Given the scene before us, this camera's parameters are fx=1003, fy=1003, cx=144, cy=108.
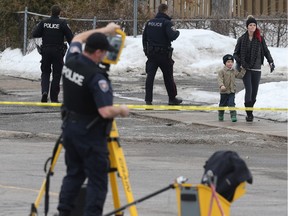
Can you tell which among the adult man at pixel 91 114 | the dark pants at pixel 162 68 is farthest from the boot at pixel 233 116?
the adult man at pixel 91 114

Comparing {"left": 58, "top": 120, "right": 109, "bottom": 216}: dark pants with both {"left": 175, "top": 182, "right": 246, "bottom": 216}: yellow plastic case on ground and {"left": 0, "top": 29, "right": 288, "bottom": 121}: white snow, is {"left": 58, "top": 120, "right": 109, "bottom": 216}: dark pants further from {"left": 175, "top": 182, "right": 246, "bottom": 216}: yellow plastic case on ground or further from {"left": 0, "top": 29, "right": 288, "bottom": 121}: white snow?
{"left": 0, "top": 29, "right": 288, "bottom": 121}: white snow

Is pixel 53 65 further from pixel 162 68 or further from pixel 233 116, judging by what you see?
pixel 233 116

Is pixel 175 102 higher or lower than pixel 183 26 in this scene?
lower

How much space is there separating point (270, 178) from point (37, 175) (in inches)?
106

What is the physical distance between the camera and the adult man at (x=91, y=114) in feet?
25.5

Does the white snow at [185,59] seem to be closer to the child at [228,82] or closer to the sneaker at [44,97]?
the sneaker at [44,97]

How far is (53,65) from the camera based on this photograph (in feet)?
60.4

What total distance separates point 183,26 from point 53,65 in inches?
555

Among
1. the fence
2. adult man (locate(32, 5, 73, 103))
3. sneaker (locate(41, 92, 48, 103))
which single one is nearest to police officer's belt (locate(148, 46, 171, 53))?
adult man (locate(32, 5, 73, 103))

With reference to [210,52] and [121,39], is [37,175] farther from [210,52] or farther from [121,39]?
[210,52]

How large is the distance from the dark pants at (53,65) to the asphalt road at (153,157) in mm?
407

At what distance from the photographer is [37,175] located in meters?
11.7

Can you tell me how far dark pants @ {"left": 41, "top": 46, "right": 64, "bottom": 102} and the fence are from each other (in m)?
16.9

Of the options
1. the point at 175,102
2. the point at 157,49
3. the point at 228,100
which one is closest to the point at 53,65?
the point at 157,49
